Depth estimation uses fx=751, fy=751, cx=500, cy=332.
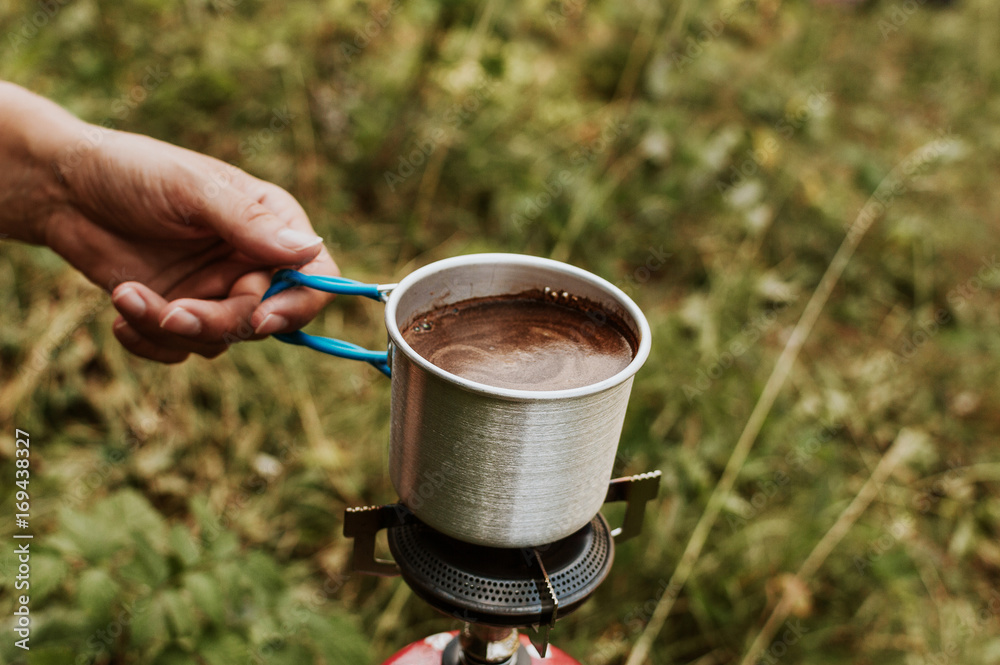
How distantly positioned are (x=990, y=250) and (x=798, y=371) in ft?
5.13

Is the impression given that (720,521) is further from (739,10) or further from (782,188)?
(739,10)

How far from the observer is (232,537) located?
1453 millimetres

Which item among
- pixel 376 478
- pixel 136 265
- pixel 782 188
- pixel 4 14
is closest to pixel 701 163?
pixel 782 188

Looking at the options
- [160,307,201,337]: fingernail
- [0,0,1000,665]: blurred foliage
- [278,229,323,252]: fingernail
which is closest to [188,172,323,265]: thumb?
[278,229,323,252]: fingernail

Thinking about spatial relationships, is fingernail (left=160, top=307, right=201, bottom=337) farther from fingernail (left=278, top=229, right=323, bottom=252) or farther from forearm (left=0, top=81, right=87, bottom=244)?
forearm (left=0, top=81, right=87, bottom=244)

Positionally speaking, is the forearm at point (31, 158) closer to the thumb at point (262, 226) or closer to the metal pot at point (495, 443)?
the thumb at point (262, 226)

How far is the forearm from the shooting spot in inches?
56.8

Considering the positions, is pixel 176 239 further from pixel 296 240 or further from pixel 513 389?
pixel 513 389

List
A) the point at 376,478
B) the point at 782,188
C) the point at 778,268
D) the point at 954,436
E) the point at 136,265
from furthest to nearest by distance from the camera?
the point at 782,188 < the point at 778,268 < the point at 954,436 < the point at 376,478 < the point at 136,265

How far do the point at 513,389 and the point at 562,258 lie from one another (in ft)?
6.42

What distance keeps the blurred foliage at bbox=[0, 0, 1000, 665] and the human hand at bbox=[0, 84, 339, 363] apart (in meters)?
0.40

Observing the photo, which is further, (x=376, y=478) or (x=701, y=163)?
(x=701, y=163)

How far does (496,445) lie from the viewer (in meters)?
0.76

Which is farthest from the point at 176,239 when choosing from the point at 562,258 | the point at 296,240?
the point at 562,258
